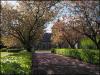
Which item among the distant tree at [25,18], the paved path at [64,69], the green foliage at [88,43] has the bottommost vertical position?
the paved path at [64,69]

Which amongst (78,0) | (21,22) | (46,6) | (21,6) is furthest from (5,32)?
(78,0)

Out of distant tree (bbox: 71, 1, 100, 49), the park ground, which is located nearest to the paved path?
the park ground

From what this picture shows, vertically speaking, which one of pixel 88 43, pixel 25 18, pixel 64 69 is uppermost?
pixel 25 18

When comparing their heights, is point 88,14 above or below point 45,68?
above

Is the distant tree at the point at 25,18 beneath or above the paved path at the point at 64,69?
above

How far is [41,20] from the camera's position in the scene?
101ft

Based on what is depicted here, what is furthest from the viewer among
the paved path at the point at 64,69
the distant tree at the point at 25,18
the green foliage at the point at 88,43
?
the green foliage at the point at 88,43

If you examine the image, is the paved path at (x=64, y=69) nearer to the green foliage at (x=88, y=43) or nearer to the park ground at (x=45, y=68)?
the park ground at (x=45, y=68)

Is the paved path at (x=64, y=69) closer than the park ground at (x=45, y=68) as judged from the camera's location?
No

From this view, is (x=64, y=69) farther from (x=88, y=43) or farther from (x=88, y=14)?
(x=88, y=43)

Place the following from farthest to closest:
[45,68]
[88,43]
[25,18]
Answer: [88,43] → [25,18] → [45,68]

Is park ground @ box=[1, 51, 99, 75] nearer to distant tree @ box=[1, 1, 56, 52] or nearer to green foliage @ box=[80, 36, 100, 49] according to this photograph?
distant tree @ box=[1, 1, 56, 52]

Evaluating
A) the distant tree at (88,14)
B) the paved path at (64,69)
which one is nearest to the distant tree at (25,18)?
the distant tree at (88,14)

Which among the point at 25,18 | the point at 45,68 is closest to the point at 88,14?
the point at 25,18
